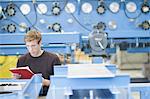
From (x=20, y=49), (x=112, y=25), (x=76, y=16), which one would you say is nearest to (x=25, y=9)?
(x=76, y=16)

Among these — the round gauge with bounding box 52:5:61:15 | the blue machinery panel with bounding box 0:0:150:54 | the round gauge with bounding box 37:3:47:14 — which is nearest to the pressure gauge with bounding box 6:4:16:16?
the blue machinery panel with bounding box 0:0:150:54

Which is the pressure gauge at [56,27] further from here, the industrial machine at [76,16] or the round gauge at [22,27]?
the round gauge at [22,27]

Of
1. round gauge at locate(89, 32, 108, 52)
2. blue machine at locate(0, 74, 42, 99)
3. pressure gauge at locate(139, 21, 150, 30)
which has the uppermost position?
pressure gauge at locate(139, 21, 150, 30)

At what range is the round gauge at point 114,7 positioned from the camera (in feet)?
18.4

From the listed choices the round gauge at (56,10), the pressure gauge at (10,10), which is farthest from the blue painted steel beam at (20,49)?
the round gauge at (56,10)

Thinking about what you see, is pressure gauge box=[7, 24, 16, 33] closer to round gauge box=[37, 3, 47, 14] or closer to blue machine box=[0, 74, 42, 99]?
round gauge box=[37, 3, 47, 14]

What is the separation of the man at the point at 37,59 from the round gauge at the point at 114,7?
2.23m

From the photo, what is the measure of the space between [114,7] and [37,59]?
2.36 m

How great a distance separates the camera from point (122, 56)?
1003 cm

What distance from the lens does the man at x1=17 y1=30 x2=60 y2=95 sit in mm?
3494

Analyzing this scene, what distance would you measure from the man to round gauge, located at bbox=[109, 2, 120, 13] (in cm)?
223

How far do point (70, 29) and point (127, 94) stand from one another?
3500mm

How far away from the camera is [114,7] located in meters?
5.61

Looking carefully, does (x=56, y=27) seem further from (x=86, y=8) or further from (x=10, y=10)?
(x=10, y=10)
